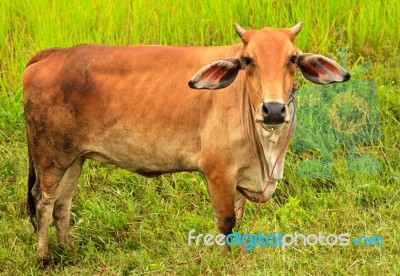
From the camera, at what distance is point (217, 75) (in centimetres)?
477

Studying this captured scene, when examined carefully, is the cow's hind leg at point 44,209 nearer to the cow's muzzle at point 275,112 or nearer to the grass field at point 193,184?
the grass field at point 193,184

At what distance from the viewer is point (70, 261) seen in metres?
5.60

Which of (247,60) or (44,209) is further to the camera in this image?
(44,209)

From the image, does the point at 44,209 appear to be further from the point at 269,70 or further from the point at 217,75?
the point at 269,70

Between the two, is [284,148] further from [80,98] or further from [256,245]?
[80,98]

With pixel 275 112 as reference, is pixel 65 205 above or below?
below

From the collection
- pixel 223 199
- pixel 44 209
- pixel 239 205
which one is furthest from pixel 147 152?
pixel 44 209

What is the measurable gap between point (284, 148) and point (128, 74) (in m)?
0.99

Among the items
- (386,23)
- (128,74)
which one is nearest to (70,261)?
(128,74)

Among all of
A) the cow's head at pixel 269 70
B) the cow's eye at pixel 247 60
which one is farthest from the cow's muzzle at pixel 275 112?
the cow's eye at pixel 247 60

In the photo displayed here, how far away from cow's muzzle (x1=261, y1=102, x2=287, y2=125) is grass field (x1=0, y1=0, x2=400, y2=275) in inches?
31.5

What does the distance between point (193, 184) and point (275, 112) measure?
183 cm

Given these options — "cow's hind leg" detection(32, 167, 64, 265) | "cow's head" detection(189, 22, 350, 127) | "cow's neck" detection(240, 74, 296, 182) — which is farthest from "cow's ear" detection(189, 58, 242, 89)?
"cow's hind leg" detection(32, 167, 64, 265)

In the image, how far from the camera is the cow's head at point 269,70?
14.5ft
